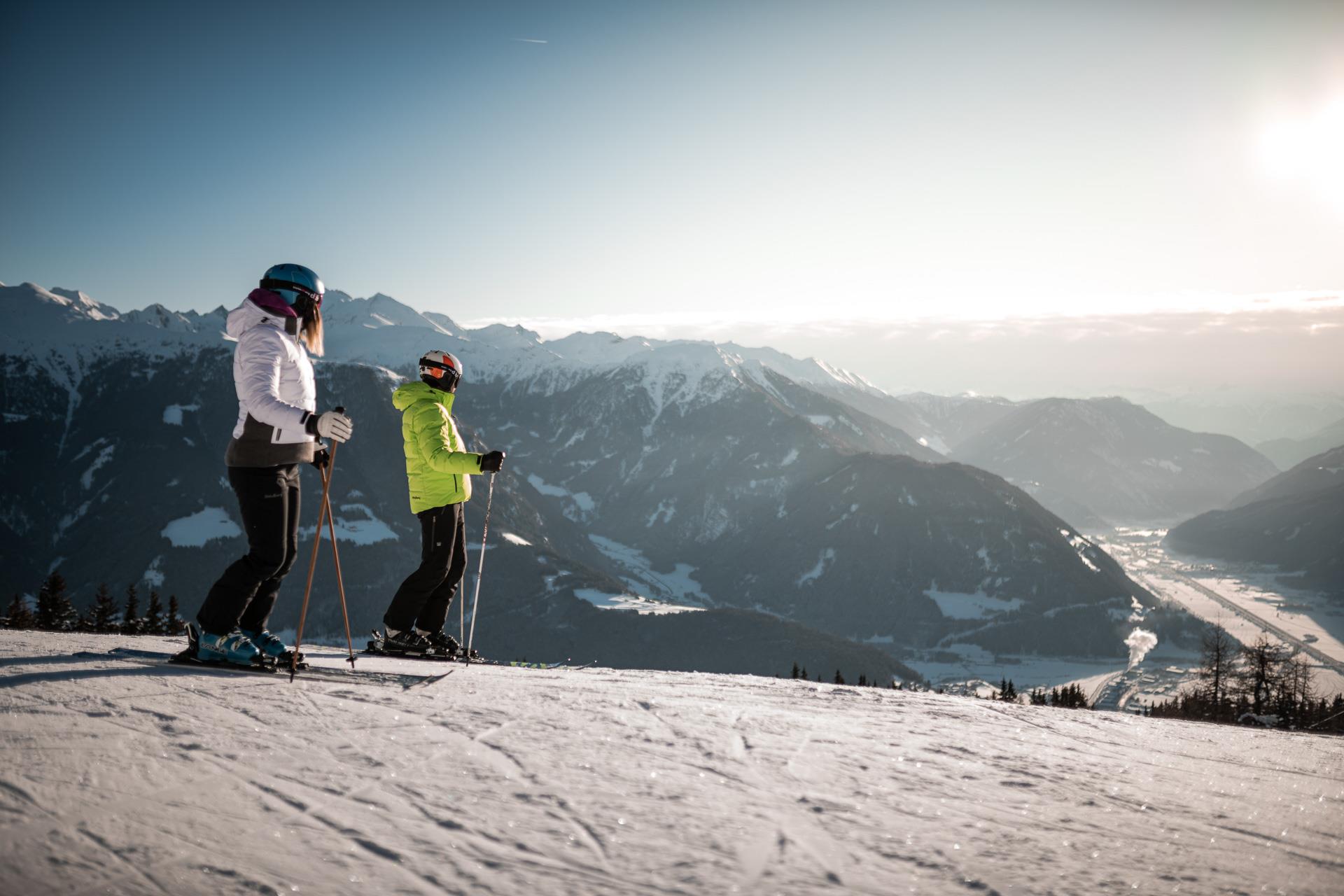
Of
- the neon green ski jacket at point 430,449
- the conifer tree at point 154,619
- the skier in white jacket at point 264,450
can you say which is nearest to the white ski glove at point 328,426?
the skier in white jacket at point 264,450

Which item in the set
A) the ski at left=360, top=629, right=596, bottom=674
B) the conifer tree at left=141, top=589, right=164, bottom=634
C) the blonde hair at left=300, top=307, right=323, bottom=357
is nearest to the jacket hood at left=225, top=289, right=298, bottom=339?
the blonde hair at left=300, top=307, right=323, bottom=357

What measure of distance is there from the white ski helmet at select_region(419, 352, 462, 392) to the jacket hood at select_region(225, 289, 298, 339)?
2.12 m

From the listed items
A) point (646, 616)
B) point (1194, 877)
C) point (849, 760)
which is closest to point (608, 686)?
point (849, 760)

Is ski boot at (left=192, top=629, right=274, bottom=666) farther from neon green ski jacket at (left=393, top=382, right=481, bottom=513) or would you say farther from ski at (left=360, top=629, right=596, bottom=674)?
neon green ski jacket at (left=393, top=382, right=481, bottom=513)

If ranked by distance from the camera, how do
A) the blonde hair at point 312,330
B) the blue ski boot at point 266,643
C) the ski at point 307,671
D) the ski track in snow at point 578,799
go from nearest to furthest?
the ski track in snow at point 578,799 < the ski at point 307,671 < the blue ski boot at point 266,643 < the blonde hair at point 312,330

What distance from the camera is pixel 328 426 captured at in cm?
616

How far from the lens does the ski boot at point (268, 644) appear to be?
21.8 ft

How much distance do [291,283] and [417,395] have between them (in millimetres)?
2095

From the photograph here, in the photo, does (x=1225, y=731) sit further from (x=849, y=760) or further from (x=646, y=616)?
(x=646, y=616)

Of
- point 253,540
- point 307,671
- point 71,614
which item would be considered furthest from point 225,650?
point 71,614

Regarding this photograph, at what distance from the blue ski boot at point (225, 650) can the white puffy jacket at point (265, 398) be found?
150 cm

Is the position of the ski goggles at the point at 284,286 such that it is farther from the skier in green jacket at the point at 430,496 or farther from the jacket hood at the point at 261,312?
the skier in green jacket at the point at 430,496

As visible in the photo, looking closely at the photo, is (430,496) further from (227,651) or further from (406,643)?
(227,651)

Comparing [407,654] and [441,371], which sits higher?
[441,371]
